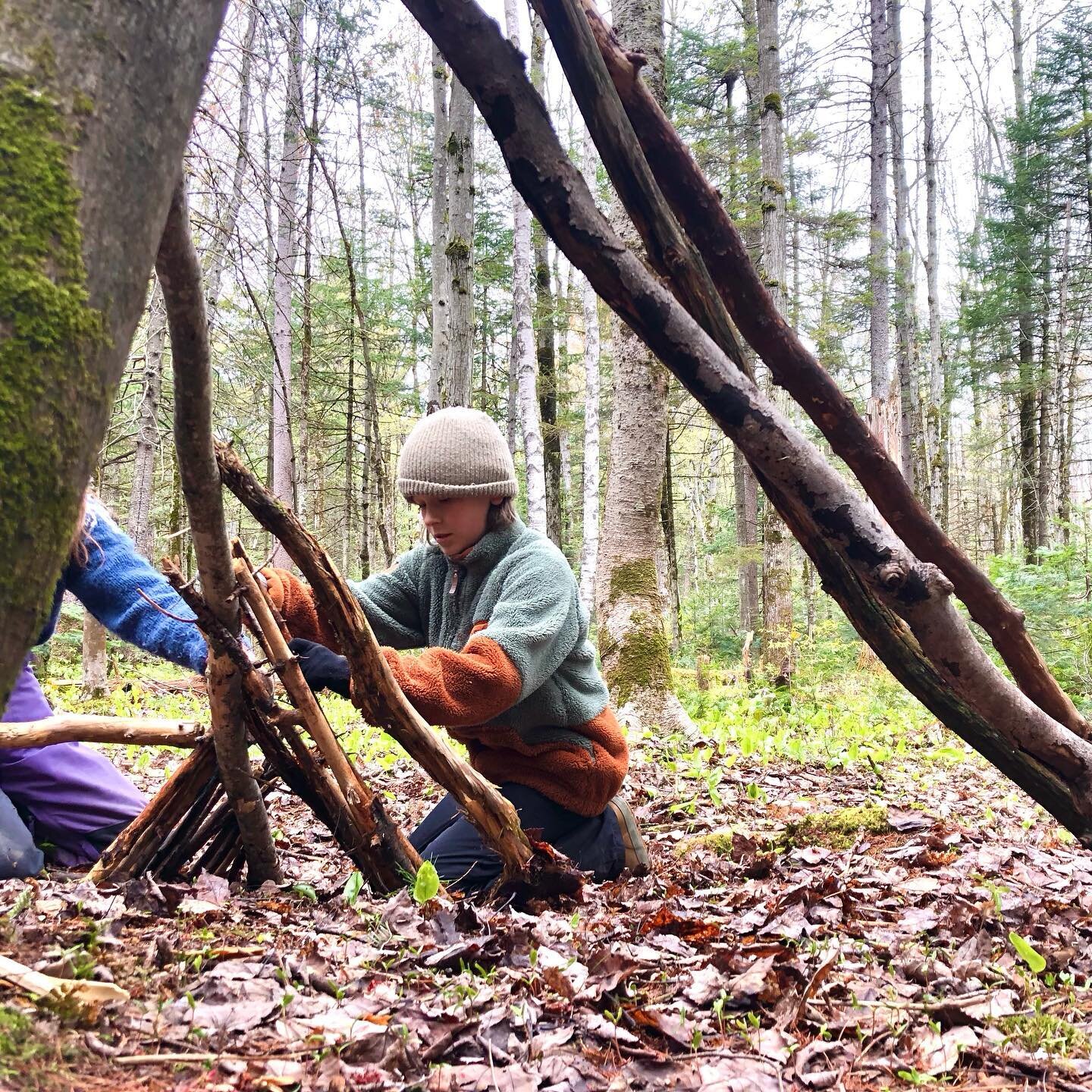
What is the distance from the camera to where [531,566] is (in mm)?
3143

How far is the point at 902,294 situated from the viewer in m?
20.0

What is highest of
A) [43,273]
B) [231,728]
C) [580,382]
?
[580,382]

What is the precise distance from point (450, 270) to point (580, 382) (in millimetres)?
21275

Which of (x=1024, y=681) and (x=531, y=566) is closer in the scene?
(x=1024, y=681)

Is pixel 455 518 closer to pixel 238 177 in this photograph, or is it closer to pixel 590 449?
pixel 238 177

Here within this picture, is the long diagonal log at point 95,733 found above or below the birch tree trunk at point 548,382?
below

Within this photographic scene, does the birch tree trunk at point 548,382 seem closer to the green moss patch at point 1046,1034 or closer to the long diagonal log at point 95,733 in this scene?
the long diagonal log at point 95,733

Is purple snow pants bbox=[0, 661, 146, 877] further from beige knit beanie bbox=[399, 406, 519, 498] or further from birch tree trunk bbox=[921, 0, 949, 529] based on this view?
A: birch tree trunk bbox=[921, 0, 949, 529]

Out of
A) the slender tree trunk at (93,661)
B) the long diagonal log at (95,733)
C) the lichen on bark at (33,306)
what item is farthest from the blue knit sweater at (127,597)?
the slender tree trunk at (93,661)

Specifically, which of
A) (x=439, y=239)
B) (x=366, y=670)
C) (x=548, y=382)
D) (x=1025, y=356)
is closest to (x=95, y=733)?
(x=366, y=670)

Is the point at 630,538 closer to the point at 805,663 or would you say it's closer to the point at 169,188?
the point at 169,188

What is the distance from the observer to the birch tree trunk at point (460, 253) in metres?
→ 8.70

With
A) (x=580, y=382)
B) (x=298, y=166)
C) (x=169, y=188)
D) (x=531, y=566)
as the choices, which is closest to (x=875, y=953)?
(x=531, y=566)

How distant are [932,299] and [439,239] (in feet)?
45.5
